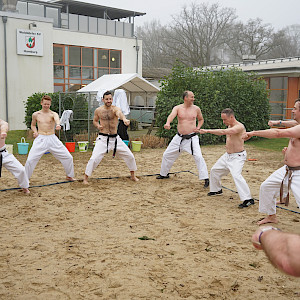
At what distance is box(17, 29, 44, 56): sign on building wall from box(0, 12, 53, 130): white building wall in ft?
0.68

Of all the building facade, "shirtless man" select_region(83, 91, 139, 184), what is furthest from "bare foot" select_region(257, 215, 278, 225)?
the building facade

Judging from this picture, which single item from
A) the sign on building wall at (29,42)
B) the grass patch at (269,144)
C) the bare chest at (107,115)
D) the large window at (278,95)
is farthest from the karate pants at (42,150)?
the large window at (278,95)

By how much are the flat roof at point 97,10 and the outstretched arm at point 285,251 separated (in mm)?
28538

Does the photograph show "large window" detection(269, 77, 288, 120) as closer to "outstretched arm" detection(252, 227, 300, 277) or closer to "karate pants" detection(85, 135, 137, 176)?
"karate pants" detection(85, 135, 137, 176)

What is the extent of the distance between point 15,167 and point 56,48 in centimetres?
1881

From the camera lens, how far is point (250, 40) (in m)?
51.3

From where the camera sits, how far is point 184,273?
14.3ft

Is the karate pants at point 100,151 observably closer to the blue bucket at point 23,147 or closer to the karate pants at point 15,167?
the karate pants at point 15,167

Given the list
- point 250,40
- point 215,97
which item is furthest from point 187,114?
point 250,40

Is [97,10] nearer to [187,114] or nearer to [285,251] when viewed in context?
[187,114]

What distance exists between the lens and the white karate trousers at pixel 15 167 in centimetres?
743

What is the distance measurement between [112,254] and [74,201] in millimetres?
2827

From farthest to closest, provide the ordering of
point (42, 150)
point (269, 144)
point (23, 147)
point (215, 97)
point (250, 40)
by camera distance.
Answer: point (250, 40)
point (269, 144)
point (215, 97)
point (23, 147)
point (42, 150)

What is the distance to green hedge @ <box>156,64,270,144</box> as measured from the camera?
1574 centimetres
